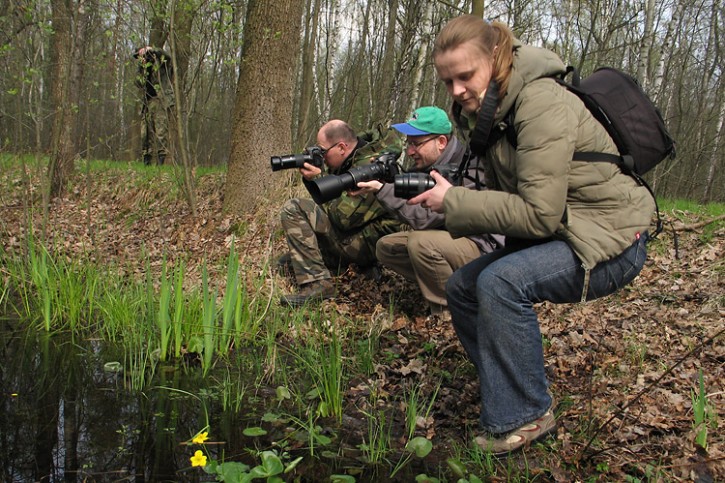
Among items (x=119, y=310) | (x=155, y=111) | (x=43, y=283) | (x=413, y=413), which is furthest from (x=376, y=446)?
(x=155, y=111)

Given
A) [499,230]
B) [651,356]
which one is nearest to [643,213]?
[499,230]

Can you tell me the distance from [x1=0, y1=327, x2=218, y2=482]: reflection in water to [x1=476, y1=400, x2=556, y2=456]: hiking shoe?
→ 116cm

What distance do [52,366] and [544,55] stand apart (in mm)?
2981

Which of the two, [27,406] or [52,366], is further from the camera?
[52,366]

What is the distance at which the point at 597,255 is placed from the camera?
6.71 ft

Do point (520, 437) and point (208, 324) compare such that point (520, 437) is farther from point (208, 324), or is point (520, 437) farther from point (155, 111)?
point (155, 111)

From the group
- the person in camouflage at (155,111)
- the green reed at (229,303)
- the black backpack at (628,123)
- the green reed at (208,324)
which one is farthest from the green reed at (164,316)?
the person in camouflage at (155,111)

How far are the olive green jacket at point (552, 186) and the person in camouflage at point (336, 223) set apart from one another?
2.00 meters

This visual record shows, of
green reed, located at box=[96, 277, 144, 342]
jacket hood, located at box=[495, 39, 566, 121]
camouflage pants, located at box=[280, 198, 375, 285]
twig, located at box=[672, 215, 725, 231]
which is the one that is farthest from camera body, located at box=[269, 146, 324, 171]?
twig, located at box=[672, 215, 725, 231]

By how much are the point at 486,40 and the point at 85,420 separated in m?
2.37

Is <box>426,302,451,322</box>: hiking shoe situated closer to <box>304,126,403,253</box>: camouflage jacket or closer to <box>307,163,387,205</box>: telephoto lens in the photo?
<box>304,126,403,253</box>: camouflage jacket

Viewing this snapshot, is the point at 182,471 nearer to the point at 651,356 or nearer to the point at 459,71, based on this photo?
the point at 459,71

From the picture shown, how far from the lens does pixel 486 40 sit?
2.04 metres

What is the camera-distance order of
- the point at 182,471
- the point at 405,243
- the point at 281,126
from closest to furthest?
the point at 182,471 → the point at 405,243 → the point at 281,126
